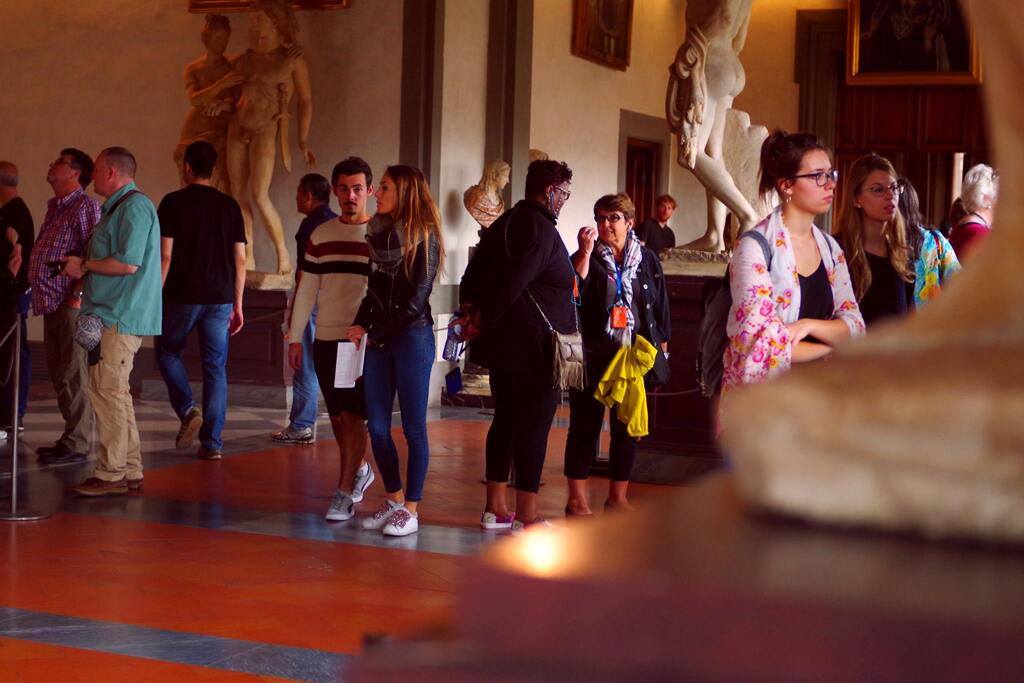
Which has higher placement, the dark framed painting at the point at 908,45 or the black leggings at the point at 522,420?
the dark framed painting at the point at 908,45

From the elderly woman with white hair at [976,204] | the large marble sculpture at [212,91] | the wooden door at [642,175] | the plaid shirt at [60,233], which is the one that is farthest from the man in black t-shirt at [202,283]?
the wooden door at [642,175]

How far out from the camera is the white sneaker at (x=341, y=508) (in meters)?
6.53

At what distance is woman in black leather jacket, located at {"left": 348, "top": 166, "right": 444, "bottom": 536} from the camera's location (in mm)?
5992

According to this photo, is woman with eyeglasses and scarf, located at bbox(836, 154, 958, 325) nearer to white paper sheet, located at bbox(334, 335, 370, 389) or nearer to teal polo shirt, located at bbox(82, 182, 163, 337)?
white paper sheet, located at bbox(334, 335, 370, 389)

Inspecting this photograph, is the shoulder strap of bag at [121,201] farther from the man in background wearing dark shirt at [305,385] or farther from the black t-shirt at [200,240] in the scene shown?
the man in background wearing dark shirt at [305,385]

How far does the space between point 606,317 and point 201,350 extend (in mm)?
3314

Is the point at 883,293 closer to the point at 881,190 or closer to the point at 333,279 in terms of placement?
the point at 881,190

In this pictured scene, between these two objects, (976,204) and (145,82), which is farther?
(145,82)

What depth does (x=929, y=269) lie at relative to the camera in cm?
495

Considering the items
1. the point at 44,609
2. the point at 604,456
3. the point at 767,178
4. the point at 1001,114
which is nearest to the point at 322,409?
the point at 604,456

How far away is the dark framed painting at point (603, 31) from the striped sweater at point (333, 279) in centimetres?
1039

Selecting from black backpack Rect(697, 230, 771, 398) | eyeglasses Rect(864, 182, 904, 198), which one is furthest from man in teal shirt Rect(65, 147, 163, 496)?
black backpack Rect(697, 230, 771, 398)

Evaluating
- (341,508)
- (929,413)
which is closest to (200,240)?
(341,508)

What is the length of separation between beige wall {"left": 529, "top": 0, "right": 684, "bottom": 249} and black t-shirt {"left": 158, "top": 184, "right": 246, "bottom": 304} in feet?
23.2
